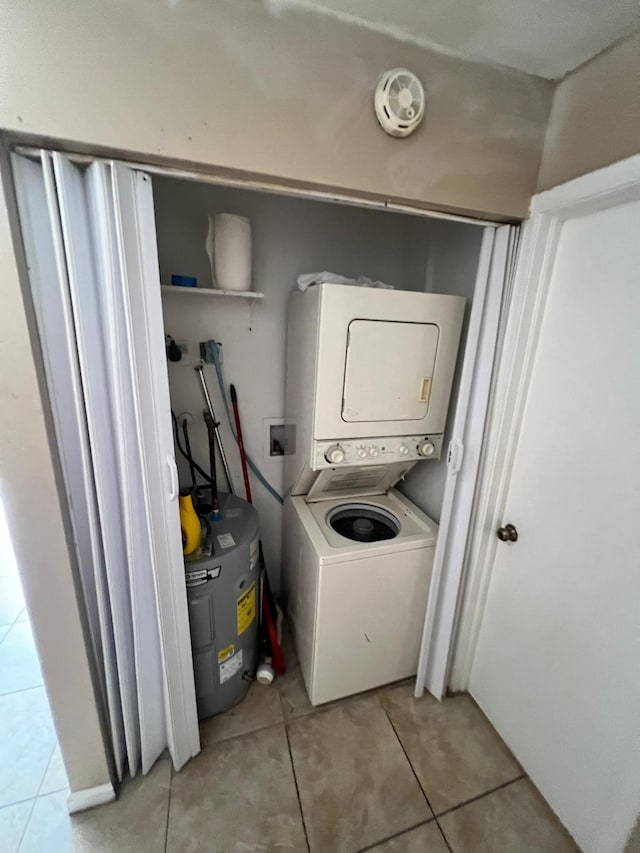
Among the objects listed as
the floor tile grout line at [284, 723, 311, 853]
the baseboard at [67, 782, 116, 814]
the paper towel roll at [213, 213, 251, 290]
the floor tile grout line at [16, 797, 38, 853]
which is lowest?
the floor tile grout line at [16, 797, 38, 853]

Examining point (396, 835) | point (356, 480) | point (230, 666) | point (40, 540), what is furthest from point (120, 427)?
point (396, 835)

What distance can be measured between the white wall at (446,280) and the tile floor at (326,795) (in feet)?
3.30

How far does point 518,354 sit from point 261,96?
1.16 m

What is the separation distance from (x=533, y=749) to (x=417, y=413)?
144 cm

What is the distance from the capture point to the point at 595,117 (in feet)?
3.32

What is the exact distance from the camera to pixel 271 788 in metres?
1.37

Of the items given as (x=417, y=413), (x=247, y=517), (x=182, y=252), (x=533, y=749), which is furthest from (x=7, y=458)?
(x=533, y=749)

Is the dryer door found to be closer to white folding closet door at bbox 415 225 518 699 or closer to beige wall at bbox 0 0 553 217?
white folding closet door at bbox 415 225 518 699

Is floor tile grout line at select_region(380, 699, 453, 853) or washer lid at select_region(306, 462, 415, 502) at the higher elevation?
washer lid at select_region(306, 462, 415, 502)

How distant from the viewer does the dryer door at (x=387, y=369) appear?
→ 135 centimetres

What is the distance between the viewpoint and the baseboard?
126cm

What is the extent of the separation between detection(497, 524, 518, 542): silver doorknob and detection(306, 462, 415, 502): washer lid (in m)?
0.46

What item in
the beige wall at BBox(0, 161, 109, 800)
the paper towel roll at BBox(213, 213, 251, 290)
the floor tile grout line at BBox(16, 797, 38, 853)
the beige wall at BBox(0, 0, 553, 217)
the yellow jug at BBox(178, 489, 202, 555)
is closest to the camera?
the beige wall at BBox(0, 0, 553, 217)

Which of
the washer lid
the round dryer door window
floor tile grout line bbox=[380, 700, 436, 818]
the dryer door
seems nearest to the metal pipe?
the washer lid
